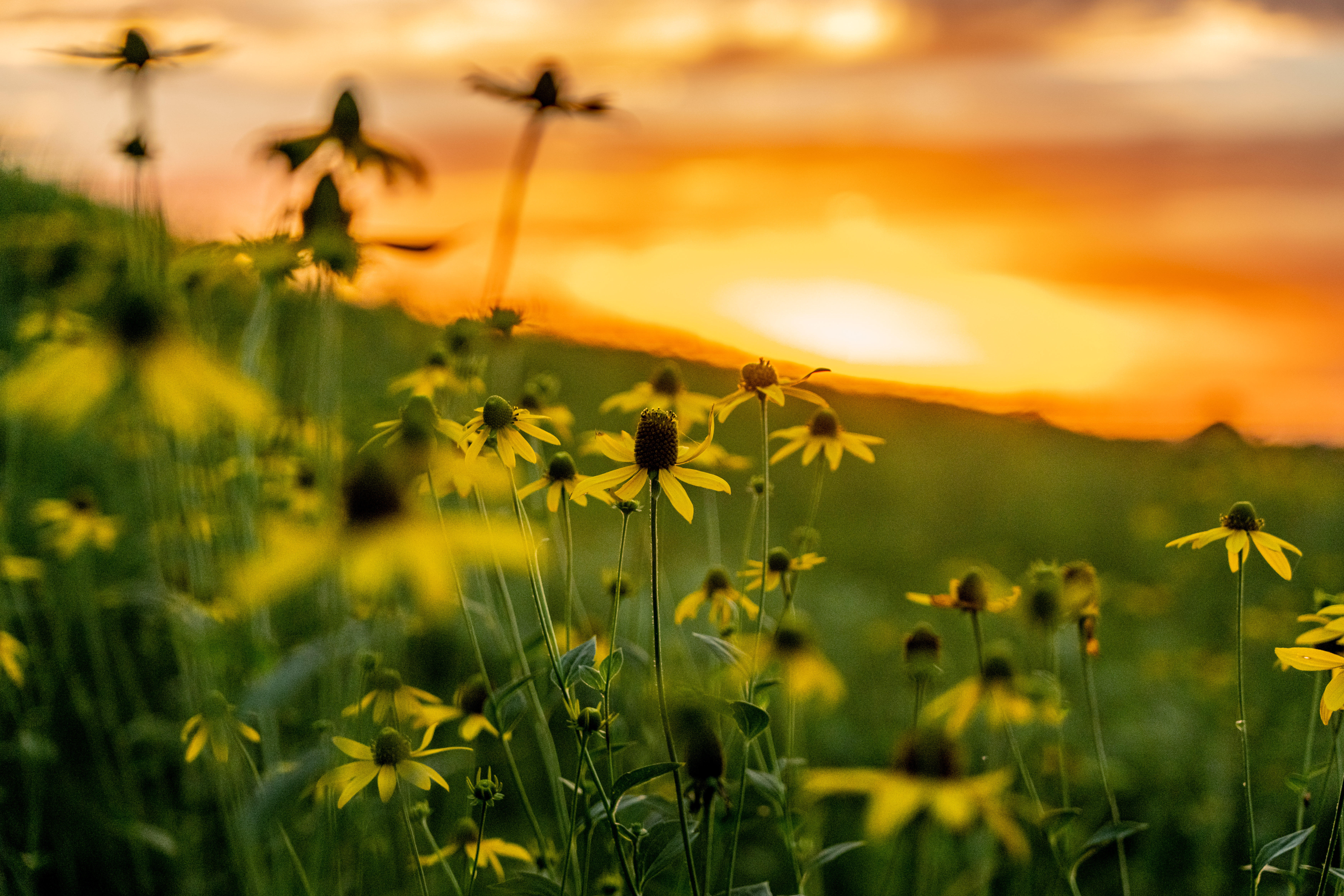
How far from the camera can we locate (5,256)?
5035 mm

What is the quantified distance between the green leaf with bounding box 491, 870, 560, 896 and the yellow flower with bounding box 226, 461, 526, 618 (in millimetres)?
590

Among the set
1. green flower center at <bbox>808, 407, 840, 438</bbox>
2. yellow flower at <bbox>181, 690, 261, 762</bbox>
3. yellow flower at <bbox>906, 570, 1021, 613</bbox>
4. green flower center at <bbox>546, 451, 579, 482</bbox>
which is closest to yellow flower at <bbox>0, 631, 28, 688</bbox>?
yellow flower at <bbox>181, 690, 261, 762</bbox>

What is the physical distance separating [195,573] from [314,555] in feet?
2.67

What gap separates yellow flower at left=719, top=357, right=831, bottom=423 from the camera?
1.77m

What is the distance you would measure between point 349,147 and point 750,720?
1162 millimetres

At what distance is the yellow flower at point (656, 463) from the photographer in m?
1.53

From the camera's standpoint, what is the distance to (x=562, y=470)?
1.80 metres

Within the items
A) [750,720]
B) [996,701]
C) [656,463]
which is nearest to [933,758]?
[750,720]

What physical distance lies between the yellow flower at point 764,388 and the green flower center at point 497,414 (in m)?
0.41

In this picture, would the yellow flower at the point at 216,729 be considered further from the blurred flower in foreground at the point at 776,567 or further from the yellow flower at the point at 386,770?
the blurred flower in foreground at the point at 776,567

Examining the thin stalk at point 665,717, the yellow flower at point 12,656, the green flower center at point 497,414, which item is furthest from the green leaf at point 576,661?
the yellow flower at point 12,656

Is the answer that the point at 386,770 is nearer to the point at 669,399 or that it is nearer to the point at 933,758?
the point at 933,758

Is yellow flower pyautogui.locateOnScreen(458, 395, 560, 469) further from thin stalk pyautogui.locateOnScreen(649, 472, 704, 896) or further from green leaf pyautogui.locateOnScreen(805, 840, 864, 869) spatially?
green leaf pyautogui.locateOnScreen(805, 840, 864, 869)

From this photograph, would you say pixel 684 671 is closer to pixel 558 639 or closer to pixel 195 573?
pixel 558 639
